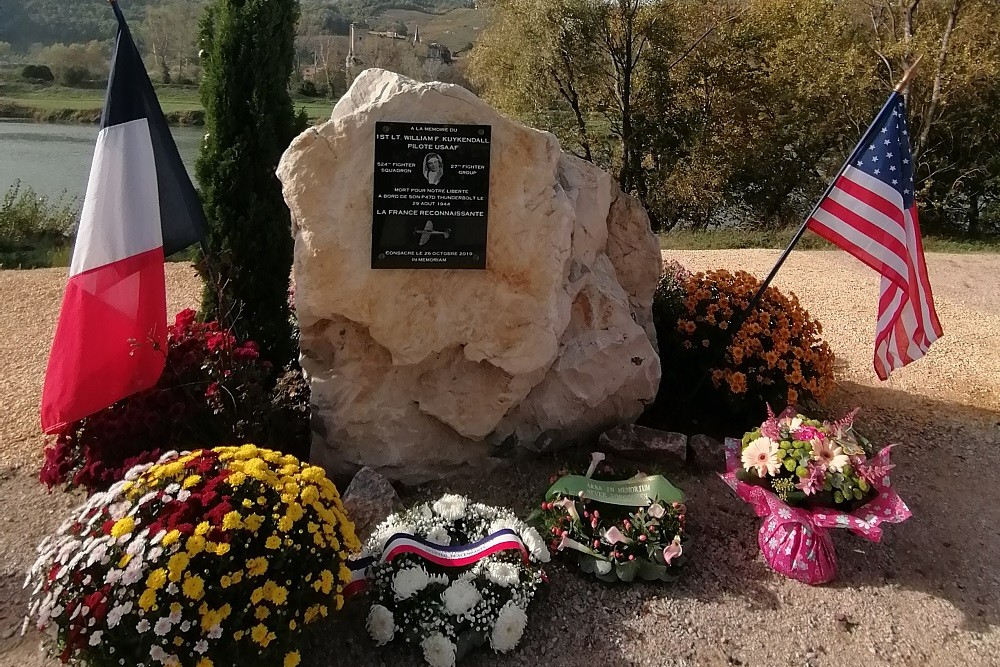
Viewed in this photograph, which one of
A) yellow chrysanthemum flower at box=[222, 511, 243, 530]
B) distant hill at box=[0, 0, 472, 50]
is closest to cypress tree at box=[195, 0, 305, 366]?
yellow chrysanthemum flower at box=[222, 511, 243, 530]

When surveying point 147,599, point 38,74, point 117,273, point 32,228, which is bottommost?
point 32,228

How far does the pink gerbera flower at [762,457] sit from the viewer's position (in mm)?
3482

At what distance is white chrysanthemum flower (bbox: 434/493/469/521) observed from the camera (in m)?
3.42

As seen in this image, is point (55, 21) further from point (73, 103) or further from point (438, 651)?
point (438, 651)

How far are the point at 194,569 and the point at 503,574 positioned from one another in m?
1.27

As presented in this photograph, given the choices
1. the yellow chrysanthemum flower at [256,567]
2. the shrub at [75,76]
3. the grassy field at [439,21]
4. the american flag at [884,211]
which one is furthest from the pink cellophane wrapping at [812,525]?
the grassy field at [439,21]

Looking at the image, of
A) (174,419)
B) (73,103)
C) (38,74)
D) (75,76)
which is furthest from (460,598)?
(38,74)

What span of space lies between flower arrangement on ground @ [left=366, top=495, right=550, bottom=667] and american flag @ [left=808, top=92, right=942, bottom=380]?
2522 millimetres

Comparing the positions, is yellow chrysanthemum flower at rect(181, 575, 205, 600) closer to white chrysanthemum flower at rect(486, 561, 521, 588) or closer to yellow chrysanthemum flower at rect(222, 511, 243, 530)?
yellow chrysanthemum flower at rect(222, 511, 243, 530)

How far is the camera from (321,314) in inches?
158


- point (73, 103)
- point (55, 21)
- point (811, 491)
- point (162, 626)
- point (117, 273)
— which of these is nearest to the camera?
point (162, 626)

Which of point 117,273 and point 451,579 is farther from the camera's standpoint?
point 117,273

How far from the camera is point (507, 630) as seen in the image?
2955 millimetres

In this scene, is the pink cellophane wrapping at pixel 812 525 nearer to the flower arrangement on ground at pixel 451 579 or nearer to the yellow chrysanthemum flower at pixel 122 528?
the flower arrangement on ground at pixel 451 579
